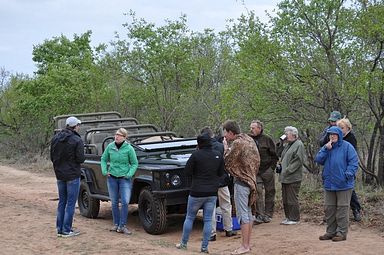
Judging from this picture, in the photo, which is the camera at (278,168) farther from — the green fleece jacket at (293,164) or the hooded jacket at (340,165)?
the hooded jacket at (340,165)

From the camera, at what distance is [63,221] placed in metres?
8.38

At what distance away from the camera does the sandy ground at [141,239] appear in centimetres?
733

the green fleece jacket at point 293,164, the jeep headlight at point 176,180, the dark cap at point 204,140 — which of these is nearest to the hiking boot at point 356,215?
the green fleece jacket at point 293,164

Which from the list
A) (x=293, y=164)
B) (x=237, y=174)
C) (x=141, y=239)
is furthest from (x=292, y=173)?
(x=141, y=239)

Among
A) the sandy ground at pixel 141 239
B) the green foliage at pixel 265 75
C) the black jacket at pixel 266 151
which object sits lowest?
the sandy ground at pixel 141 239

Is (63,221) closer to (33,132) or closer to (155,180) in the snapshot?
(155,180)

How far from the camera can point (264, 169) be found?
30.7 feet

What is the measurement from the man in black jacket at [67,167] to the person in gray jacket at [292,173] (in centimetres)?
328

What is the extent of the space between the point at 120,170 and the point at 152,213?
0.88 metres

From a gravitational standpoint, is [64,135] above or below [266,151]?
above

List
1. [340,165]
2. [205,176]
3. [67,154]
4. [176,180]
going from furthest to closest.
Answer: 1. [176,180]
2. [67,154]
3. [340,165]
4. [205,176]

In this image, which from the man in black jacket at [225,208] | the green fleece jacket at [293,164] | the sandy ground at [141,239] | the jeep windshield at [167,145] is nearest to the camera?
the sandy ground at [141,239]

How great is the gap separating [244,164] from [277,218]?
105 inches

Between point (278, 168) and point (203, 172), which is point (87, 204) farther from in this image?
A: point (203, 172)
